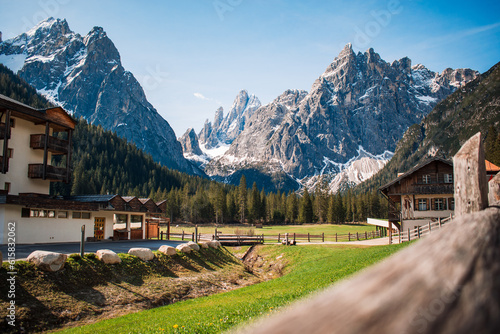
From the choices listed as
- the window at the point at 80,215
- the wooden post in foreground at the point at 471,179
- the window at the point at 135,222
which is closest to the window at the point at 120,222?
the window at the point at 135,222

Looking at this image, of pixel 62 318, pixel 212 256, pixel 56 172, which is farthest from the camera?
pixel 56 172

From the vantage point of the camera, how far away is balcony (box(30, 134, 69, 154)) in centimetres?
3500

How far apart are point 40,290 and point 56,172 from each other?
25.1 m

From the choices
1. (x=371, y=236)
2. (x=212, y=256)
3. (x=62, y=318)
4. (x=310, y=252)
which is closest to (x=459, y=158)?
(x=62, y=318)

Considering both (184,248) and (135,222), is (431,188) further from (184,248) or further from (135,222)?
(135,222)

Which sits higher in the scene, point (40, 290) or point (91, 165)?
point (91, 165)

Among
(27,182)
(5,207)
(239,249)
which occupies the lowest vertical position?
(239,249)

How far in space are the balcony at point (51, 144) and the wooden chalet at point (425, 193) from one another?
4121 cm

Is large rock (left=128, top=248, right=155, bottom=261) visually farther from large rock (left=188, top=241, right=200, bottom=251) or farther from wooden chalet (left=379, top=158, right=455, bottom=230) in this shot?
wooden chalet (left=379, top=158, right=455, bottom=230)

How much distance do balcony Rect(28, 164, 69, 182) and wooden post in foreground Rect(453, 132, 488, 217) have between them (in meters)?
39.5

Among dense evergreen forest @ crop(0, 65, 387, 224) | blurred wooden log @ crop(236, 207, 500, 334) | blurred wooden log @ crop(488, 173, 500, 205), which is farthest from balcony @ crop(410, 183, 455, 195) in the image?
dense evergreen forest @ crop(0, 65, 387, 224)

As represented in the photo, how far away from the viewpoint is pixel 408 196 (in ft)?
147

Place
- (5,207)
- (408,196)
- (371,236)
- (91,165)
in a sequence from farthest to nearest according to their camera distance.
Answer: (91,165) < (371,236) < (408,196) < (5,207)

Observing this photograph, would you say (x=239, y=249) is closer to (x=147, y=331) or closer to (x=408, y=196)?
(x=408, y=196)
